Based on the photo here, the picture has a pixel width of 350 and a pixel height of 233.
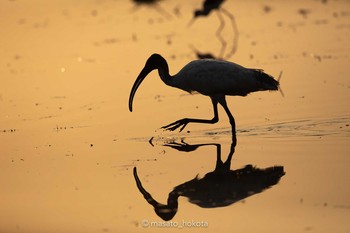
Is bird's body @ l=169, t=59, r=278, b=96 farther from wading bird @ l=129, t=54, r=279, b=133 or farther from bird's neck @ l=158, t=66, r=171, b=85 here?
bird's neck @ l=158, t=66, r=171, b=85

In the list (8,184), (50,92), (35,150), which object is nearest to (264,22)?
(50,92)

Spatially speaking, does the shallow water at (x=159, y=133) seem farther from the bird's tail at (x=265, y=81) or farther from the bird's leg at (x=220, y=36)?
the bird's tail at (x=265, y=81)

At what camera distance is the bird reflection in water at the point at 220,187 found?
9.43 meters

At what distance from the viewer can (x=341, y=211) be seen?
873cm

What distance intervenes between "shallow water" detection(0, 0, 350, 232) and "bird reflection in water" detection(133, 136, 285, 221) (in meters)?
0.05

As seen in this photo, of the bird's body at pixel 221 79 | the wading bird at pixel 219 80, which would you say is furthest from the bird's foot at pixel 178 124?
the bird's body at pixel 221 79

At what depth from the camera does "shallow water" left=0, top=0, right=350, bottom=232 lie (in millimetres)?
9141

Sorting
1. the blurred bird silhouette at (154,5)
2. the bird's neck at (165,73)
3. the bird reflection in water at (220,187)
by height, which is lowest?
the bird reflection in water at (220,187)

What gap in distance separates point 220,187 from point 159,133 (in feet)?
10.9

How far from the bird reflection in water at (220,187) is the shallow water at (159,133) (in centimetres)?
5

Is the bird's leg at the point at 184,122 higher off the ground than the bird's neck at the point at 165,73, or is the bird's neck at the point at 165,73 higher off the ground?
the bird's neck at the point at 165,73

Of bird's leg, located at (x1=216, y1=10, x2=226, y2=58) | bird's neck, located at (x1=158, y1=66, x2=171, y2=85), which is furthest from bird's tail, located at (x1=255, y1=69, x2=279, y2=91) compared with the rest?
bird's leg, located at (x1=216, y1=10, x2=226, y2=58)

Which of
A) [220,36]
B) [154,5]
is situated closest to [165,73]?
[220,36]

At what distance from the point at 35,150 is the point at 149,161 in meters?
1.82
